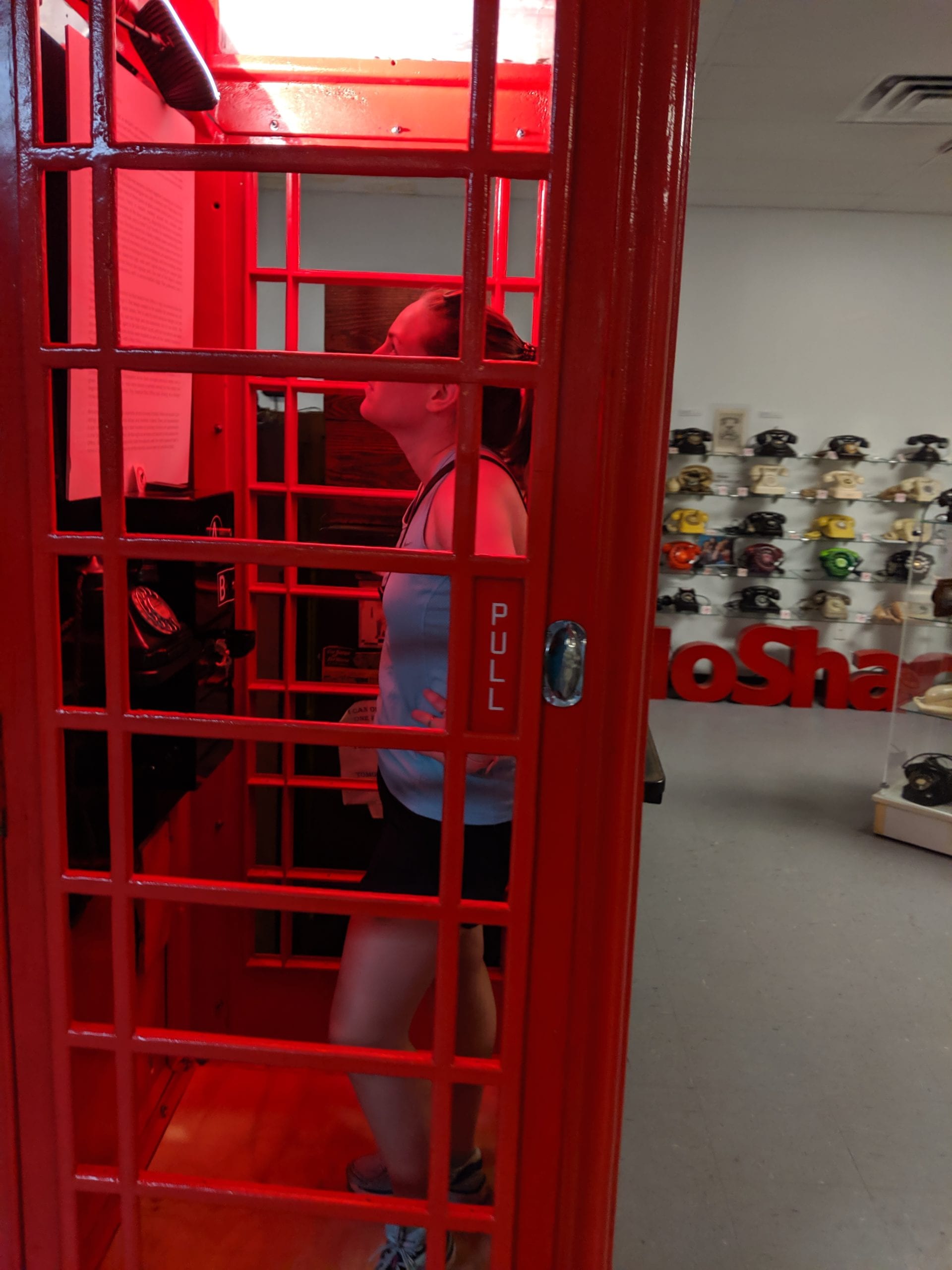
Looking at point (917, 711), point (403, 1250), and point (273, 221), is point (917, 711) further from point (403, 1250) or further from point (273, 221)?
point (273, 221)

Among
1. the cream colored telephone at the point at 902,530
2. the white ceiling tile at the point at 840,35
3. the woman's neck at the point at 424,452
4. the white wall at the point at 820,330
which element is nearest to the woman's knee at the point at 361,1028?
the woman's neck at the point at 424,452

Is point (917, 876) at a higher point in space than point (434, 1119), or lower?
lower

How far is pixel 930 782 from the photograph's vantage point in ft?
12.4

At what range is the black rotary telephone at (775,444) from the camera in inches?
253

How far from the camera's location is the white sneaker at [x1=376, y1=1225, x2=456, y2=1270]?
1.46 meters

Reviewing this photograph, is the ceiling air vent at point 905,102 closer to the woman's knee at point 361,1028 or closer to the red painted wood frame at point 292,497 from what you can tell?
the red painted wood frame at point 292,497

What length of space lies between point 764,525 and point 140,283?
18.6 ft

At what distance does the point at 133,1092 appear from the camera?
1144 millimetres

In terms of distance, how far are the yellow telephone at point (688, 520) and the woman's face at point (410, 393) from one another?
534 cm

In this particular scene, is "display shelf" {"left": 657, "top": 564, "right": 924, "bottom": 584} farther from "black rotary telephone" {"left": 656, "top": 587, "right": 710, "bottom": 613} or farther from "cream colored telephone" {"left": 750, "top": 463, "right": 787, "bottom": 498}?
"cream colored telephone" {"left": 750, "top": 463, "right": 787, "bottom": 498}

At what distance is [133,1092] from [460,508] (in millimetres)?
807

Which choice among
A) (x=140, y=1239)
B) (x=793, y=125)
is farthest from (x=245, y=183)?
(x=793, y=125)

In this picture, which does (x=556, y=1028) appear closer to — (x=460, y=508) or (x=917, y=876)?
(x=460, y=508)

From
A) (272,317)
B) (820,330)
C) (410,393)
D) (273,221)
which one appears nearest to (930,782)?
(410,393)
